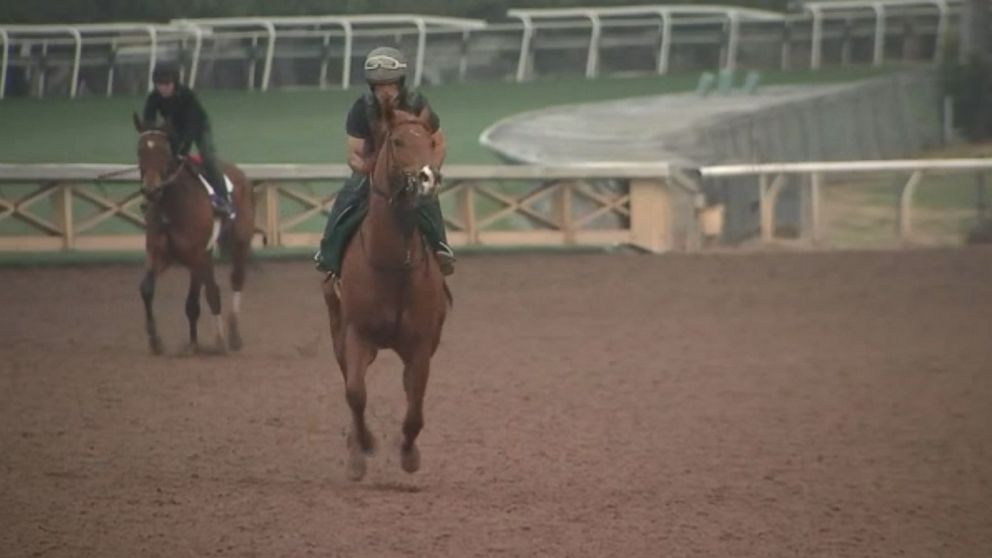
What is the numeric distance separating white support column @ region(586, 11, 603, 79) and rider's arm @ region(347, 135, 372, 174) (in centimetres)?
1372

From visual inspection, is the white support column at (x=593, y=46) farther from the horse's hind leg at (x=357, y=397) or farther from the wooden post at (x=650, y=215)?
the horse's hind leg at (x=357, y=397)

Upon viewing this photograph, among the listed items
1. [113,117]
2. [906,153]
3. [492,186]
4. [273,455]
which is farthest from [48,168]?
[906,153]

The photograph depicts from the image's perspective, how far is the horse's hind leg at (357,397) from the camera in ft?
34.3

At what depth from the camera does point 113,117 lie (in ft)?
64.7

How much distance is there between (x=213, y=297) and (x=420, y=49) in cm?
623

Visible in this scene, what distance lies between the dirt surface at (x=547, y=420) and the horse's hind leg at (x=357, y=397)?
0.41ft

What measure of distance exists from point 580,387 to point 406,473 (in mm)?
3534

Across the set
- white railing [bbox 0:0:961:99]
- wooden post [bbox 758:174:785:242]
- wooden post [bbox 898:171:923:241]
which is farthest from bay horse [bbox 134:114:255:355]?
wooden post [bbox 898:171:923:241]

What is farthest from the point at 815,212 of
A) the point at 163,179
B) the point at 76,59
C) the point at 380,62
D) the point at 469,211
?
the point at 380,62

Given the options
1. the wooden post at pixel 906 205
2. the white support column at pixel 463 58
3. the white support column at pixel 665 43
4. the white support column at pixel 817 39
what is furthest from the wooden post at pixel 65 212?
the white support column at pixel 817 39

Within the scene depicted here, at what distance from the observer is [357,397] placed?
1049 centimetres

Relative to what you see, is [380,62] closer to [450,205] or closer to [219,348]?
[219,348]

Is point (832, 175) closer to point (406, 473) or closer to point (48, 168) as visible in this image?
point (48, 168)

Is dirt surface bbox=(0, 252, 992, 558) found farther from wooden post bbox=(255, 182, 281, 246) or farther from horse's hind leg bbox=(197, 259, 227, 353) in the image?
wooden post bbox=(255, 182, 281, 246)
